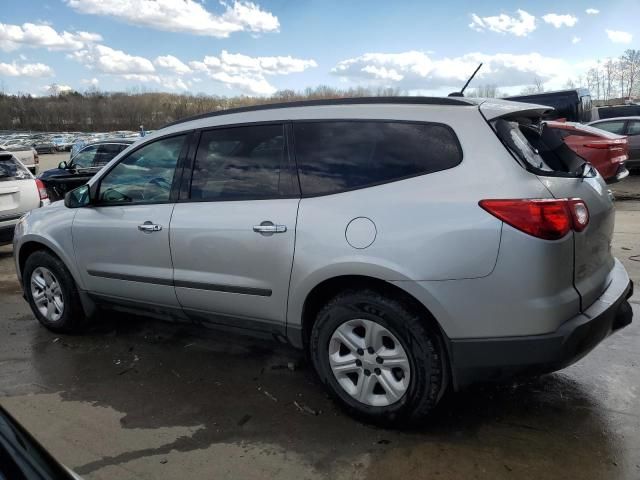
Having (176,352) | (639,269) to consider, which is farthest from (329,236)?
(639,269)

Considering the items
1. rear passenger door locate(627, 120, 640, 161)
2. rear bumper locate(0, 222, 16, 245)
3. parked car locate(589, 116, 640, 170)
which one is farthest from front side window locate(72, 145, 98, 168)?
rear passenger door locate(627, 120, 640, 161)

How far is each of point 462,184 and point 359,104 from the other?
2.75 feet

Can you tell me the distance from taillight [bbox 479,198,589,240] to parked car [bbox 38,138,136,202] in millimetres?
9363

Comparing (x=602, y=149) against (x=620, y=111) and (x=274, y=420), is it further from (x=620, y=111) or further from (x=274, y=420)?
(x=620, y=111)

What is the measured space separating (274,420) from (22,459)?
1862 millimetres

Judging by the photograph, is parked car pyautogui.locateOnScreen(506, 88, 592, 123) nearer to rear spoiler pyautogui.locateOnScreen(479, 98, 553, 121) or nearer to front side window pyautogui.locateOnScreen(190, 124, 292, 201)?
rear spoiler pyautogui.locateOnScreen(479, 98, 553, 121)

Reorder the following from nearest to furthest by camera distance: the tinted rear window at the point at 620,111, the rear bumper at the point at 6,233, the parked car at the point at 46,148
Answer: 1. the rear bumper at the point at 6,233
2. the tinted rear window at the point at 620,111
3. the parked car at the point at 46,148

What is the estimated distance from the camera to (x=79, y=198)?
14.0 feet

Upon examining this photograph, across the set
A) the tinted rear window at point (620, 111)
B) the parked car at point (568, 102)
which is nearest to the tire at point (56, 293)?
the parked car at point (568, 102)

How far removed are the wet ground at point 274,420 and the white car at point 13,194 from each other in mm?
3362

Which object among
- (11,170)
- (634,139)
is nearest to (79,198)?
(11,170)

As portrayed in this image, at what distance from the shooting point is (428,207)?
2.67 metres

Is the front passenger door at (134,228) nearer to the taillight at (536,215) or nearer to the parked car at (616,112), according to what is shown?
the taillight at (536,215)

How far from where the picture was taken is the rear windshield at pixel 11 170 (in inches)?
289
